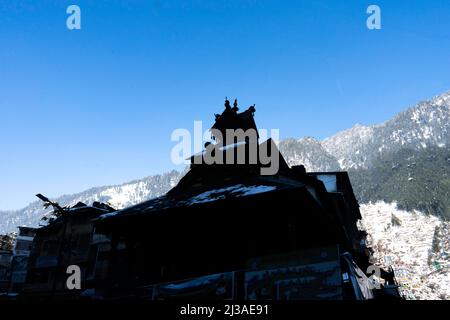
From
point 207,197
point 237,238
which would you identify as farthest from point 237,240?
point 207,197

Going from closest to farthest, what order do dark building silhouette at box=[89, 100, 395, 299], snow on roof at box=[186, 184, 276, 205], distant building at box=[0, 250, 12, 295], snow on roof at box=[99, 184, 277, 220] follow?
dark building silhouette at box=[89, 100, 395, 299] < snow on roof at box=[186, 184, 276, 205] < snow on roof at box=[99, 184, 277, 220] < distant building at box=[0, 250, 12, 295]

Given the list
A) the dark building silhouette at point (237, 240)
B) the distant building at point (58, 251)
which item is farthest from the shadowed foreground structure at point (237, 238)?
the distant building at point (58, 251)

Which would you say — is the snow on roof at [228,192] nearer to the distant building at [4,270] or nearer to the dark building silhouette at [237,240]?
the dark building silhouette at [237,240]

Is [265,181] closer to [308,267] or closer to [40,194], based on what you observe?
[308,267]

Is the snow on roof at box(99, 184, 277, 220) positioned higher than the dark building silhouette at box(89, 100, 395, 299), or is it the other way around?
the snow on roof at box(99, 184, 277, 220)

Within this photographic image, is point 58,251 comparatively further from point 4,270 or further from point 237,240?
point 237,240

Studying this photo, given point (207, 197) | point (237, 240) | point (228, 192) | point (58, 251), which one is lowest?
point (237, 240)

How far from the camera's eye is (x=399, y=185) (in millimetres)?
127250

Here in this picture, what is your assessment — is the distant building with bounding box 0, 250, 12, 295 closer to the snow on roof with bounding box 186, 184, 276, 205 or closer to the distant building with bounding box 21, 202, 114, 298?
the distant building with bounding box 21, 202, 114, 298

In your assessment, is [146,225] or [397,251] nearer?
[146,225]

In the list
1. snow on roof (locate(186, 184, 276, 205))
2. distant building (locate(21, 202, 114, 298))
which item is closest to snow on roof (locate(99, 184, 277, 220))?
snow on roof (locate(186, 184, 276, 205))

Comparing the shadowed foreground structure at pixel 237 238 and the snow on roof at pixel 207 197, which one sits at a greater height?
the snow on roof at pixel 207 197

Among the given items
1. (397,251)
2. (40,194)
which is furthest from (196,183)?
(397,251)
